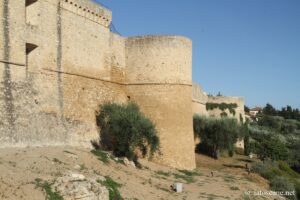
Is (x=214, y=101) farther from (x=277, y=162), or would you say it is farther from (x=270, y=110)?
(x=270, y=110)

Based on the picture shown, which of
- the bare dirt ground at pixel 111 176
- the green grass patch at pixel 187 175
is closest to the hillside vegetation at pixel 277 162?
the bare dirt ground at pixel 111 176

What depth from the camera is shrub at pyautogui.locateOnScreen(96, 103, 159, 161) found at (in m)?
14.8

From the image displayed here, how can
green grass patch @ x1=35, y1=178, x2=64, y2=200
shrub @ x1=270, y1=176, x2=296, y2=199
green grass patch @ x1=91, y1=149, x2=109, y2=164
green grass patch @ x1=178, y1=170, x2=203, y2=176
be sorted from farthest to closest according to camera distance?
shrub @ x1=270, y1=176, x2=296, y2=199
green grass patch @ x1=178, y1=170, x2=203, y2=176
green grass patch @ x1=91, y1=149, x2=109, y2=164
green grass patch @ x1=35, y1=178, x2=64, y2=200

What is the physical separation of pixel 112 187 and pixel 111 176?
1.21 metres

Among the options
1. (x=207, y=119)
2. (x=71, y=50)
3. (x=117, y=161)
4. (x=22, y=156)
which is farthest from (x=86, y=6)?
(x=207, y=119)

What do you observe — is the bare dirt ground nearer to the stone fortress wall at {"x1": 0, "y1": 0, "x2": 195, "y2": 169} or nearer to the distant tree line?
the stone fortress wall at {"x1": 0, "y1": 0, "x2": 195, "y2": 169}

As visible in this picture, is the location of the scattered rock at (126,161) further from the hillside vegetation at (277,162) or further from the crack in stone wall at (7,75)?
the hillside vegetation at (277,162)

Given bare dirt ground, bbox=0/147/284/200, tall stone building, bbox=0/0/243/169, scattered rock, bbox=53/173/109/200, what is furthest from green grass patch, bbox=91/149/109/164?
scattered rock, bbox=53/173/109/200

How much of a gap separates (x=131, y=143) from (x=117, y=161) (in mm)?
1022

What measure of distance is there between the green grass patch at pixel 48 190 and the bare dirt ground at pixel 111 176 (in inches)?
4.4

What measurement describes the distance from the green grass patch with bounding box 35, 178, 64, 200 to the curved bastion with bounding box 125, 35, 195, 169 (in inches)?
362

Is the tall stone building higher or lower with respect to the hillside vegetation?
higher

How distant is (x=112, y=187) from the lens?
10.8 meters

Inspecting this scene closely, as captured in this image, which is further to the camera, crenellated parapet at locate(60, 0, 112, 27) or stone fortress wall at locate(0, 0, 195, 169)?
crenellated parapet at locate(60, 0, 112, 27)
